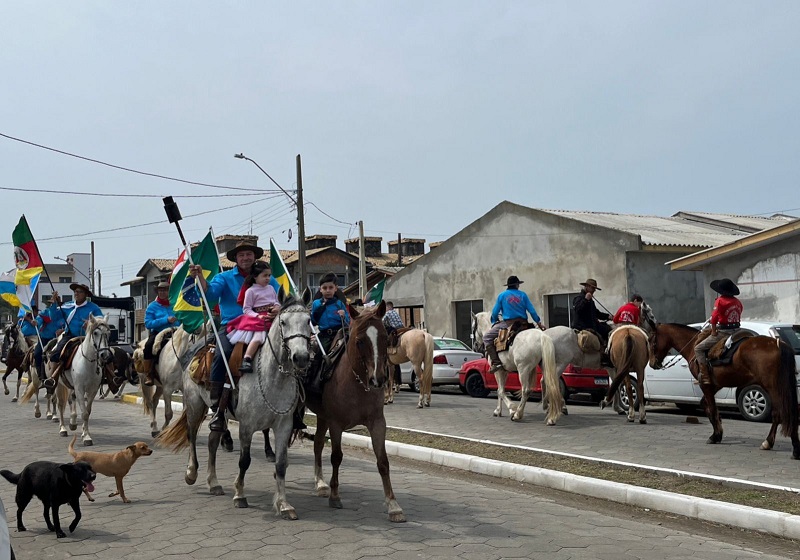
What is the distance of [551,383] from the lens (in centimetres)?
1362

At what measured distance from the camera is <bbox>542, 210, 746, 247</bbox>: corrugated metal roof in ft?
84.6

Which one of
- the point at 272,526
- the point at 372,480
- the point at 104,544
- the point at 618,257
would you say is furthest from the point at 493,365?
the point at 618,257

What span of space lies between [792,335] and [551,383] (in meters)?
4.53

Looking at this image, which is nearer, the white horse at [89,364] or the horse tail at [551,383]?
the white horse at [89,364]

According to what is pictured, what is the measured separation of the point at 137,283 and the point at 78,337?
61142 millimetres

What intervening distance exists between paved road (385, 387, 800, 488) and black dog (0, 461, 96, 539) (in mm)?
6531

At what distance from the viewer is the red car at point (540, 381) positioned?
1716cm

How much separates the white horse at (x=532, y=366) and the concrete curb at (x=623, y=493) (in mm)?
3553

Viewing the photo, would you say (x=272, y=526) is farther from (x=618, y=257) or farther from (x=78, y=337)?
(x=618, y=257)

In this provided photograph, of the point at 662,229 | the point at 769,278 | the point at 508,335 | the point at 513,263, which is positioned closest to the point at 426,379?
the point at 508,335

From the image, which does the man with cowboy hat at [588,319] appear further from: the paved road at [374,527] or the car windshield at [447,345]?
the car windshield at [447,345]

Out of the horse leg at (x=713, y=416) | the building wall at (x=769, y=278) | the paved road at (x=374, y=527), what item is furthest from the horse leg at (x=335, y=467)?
the building wall at (x=769, y=278)

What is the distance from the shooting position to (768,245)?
19.9 metres

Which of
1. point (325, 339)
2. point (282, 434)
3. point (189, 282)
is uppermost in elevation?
point (189, 282)
